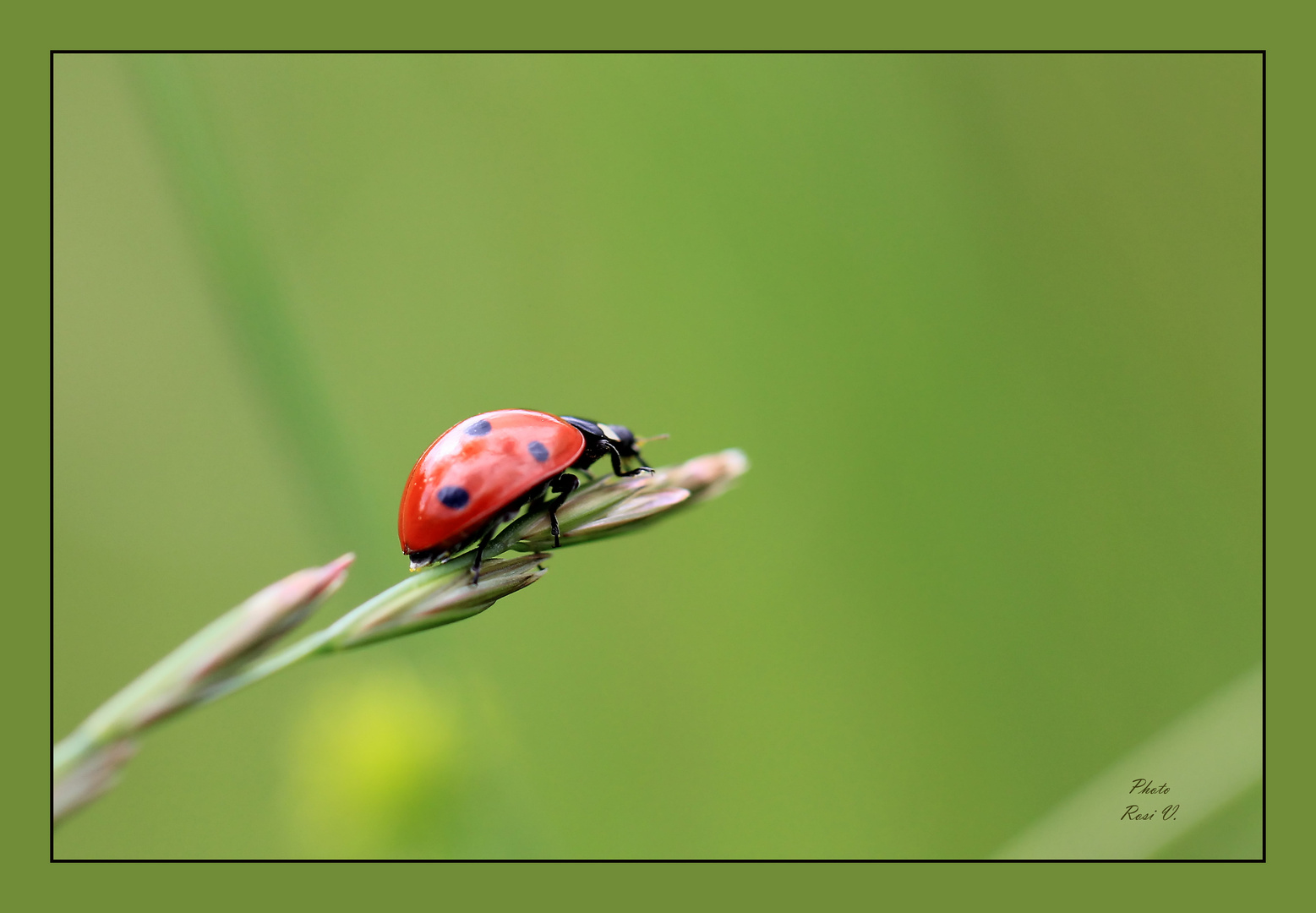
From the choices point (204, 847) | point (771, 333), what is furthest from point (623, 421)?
point (204, 847)

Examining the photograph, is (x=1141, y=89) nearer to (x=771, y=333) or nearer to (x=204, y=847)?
(x=771, y=333)

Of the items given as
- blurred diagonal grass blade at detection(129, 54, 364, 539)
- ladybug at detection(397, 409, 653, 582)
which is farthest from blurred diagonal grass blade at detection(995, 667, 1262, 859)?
blurred diagonal grass blade at detection(129, 54, 364, 539)

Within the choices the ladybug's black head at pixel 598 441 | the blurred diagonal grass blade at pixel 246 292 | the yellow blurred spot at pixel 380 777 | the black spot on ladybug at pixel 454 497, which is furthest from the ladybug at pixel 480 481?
the yellow blurred spot at pixel 380 777

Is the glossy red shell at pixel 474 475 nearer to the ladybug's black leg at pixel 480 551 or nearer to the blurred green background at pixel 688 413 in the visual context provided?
the ladybug's black leg at pixel 480 551

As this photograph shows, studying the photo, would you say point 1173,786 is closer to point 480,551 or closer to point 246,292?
point 480,551

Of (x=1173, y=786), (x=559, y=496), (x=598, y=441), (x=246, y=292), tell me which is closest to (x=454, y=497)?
(x=559, y=496)

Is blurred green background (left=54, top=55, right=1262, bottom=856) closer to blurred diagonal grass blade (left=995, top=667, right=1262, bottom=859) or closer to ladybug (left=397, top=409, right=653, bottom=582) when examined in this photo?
blurred diagonal grass blade (left=995, top=667, right=1262, bottom=859)
